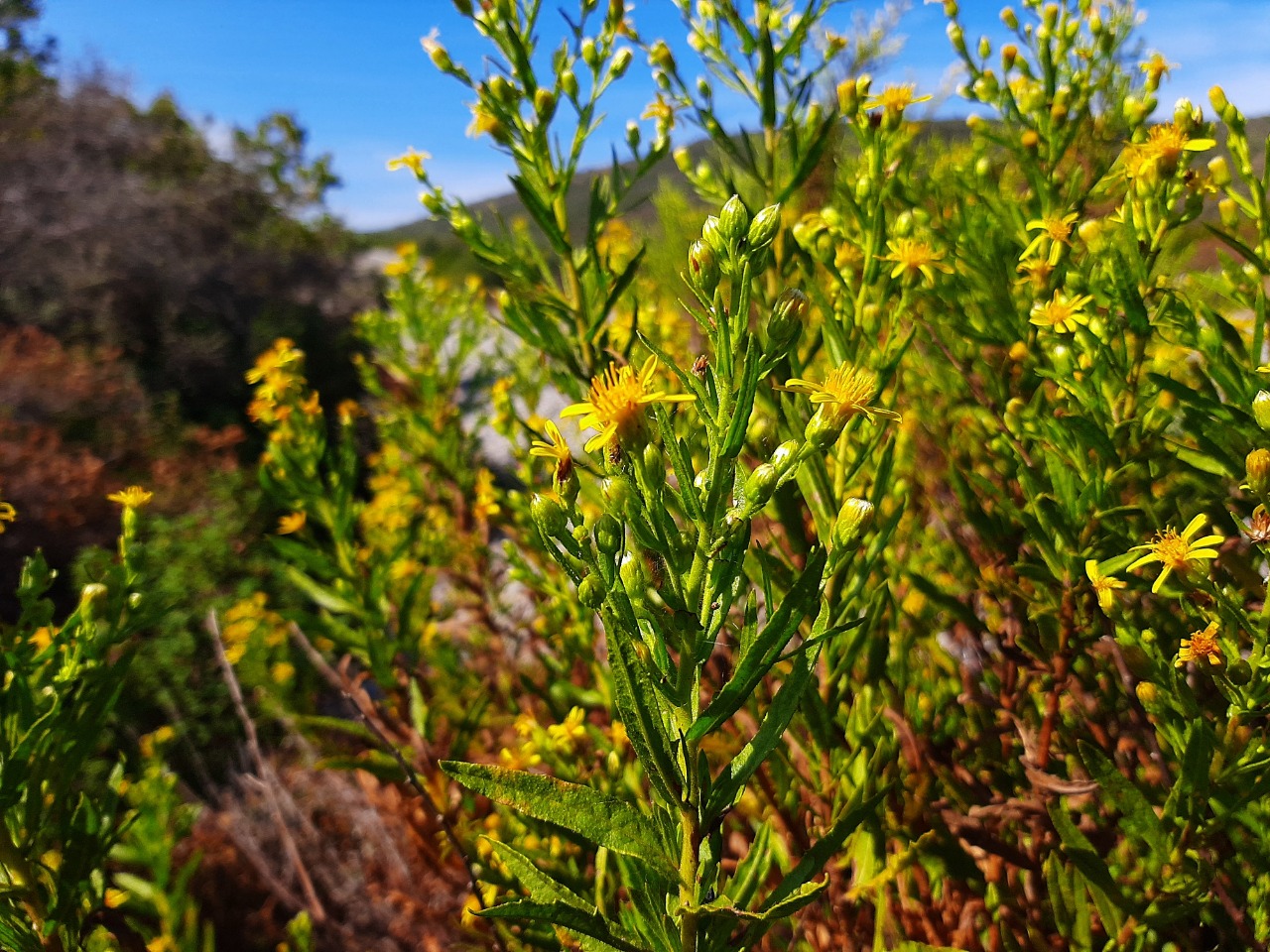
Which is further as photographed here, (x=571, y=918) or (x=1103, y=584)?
(x=1103, y=584)

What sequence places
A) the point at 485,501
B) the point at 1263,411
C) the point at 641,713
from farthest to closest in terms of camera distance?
the point at 485,501 < the point at 1263,411 < the point at 641,713

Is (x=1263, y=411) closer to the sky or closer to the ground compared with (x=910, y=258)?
closer to the ground

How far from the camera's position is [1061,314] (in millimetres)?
1285

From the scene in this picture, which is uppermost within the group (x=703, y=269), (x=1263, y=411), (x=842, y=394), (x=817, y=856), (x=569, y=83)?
(x=569, y=83)

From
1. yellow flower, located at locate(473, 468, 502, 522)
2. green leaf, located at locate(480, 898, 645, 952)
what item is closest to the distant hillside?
yellow flower, located at locate(473, 468, 502, 522)

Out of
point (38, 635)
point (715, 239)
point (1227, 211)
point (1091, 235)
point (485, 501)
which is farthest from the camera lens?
point (485, 501)

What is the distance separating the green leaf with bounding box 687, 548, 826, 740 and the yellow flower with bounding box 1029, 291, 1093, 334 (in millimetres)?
823

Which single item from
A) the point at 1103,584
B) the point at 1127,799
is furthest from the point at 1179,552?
the point at 1127,799

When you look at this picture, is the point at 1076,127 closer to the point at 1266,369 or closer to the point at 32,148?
the point at 1266,369

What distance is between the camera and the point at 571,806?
2.33 feet

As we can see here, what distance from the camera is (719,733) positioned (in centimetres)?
137

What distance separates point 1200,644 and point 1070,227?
86 cm

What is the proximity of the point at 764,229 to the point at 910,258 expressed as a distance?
66 centimetres

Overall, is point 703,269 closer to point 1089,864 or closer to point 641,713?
point 641,713
